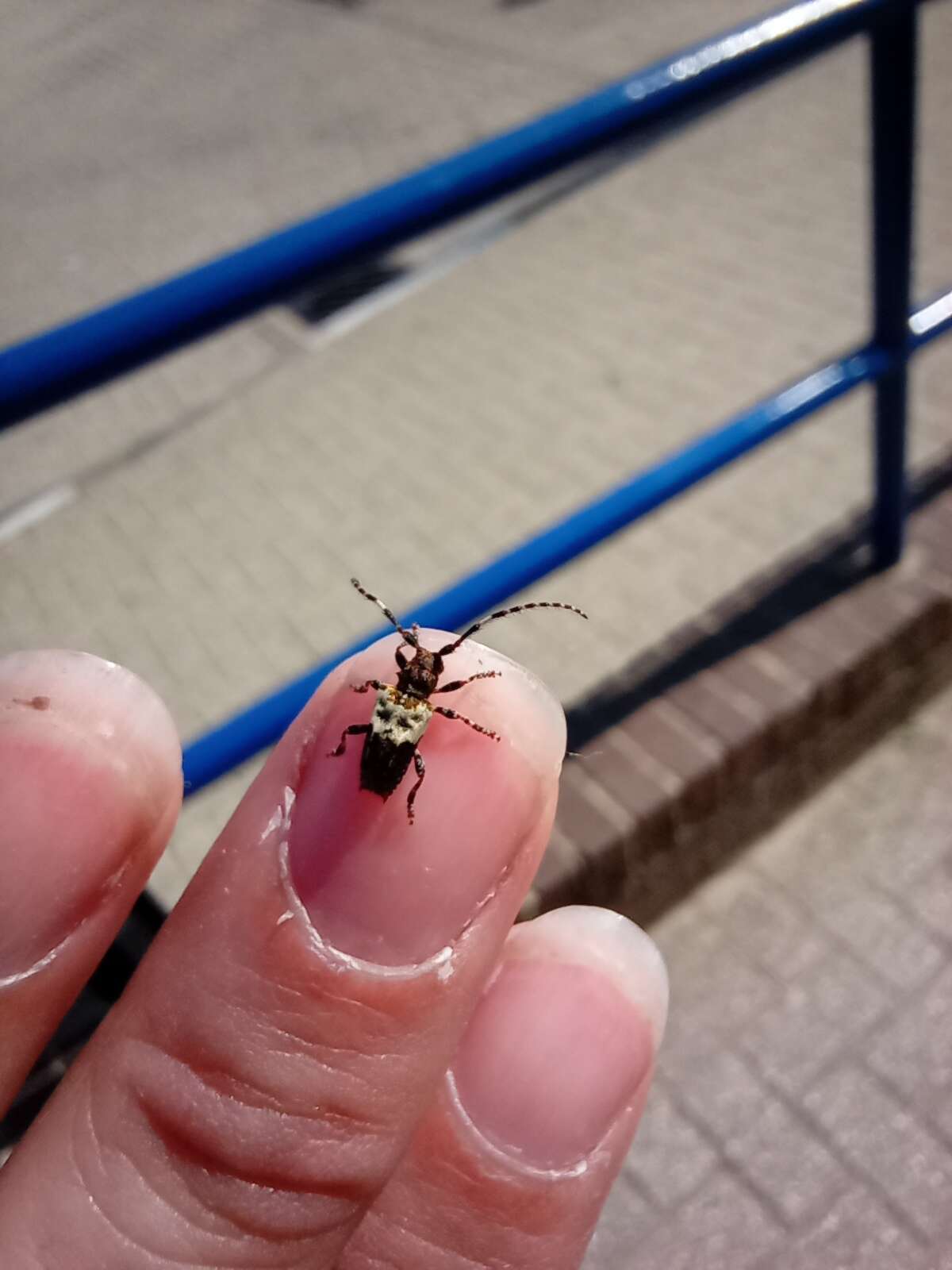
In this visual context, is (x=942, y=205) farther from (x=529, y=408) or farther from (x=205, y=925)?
(x=205, y=925)

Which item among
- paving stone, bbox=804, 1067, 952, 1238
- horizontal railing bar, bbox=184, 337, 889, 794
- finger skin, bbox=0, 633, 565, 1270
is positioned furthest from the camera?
paving stone, bbox=804, 1067, 952, 1238

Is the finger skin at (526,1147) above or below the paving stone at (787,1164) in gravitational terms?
above

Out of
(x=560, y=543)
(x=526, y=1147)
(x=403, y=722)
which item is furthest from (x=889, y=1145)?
(x=403, y=722)

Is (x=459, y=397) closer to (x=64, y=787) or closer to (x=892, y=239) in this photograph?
(x=892, y=239)

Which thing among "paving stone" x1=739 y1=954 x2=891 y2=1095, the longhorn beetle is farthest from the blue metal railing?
"paving stone" x1=739 y1=954 x2=891 y2=1095

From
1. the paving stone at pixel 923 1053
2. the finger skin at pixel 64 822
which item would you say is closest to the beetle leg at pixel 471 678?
the finger skin at pixel 64 822

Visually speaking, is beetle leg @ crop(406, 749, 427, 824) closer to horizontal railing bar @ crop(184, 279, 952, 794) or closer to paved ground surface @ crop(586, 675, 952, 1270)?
horizontal railing bar @ crop(184, 279, 952, 794)

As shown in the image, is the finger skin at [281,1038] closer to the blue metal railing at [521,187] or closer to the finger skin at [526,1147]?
the finger skin at [526,1147]
